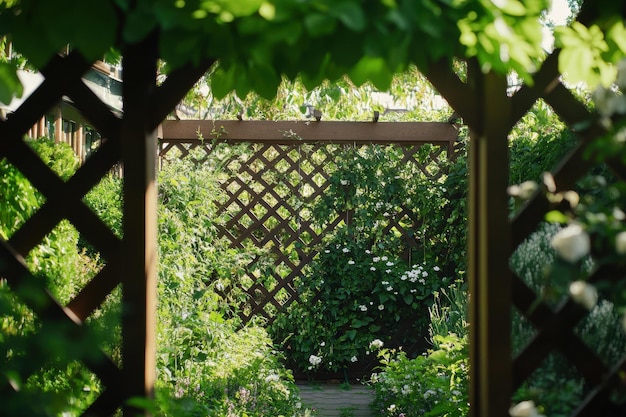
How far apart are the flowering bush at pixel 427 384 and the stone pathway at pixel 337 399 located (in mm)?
160

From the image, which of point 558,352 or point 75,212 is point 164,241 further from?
point 558,352

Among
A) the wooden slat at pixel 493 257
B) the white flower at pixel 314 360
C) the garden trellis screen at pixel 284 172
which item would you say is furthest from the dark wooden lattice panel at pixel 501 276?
the garden trellis screen at pixel 284 172

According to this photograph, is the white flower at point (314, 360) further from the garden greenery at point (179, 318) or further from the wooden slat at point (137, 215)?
the wooden slat at point (137, 215)

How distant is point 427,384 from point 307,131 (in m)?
2.64

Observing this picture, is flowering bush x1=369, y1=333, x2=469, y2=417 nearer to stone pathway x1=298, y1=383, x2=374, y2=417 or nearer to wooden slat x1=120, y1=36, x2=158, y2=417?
stone pathway x1=298, y1=383, x2=374, y2=417

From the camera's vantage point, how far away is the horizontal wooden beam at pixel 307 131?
601cm

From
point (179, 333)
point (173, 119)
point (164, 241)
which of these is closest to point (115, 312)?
point (179, 333)

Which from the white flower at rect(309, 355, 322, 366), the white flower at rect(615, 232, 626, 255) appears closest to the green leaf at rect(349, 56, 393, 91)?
the white flower at rect(615, 232, 626, 255)

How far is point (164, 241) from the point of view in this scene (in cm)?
450

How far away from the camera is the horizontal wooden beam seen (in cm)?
601

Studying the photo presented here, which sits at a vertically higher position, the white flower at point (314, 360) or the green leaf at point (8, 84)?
the green leaf at point (8, 84)

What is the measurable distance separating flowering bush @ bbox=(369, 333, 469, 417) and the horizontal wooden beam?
202cm

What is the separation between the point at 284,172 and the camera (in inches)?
247

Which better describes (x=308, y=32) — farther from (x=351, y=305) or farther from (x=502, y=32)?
(x=351, y=305)
